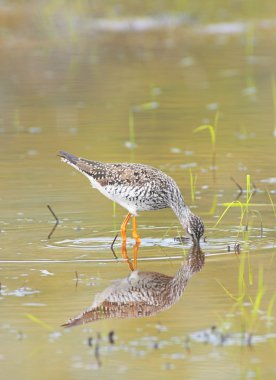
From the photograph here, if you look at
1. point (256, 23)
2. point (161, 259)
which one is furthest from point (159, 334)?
point (256, 23)

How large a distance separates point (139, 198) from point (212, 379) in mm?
3653

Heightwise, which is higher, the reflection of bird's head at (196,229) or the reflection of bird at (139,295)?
the reflection of bird's head at (196,229)

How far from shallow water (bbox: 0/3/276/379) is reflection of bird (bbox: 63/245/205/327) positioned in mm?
90

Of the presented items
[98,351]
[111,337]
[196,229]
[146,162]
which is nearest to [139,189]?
[196,229]

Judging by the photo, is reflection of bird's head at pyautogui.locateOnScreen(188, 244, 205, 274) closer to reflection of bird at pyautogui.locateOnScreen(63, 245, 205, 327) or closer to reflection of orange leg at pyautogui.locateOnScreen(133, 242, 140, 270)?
reflection of bird at pyautogui.locateOnScreen(63, 245, 205, 327)

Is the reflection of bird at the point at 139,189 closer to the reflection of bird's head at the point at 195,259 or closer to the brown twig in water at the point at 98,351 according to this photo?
the reflection of bird's head at the point at 195,259

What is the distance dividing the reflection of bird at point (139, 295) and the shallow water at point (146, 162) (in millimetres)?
90

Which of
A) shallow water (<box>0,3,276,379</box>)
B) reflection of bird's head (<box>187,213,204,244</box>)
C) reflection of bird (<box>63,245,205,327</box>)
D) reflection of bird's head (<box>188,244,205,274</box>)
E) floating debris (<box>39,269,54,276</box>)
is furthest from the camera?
reflection of bird's head (<box>187,213,204,244</box>)

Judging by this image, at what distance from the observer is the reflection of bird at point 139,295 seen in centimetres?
714

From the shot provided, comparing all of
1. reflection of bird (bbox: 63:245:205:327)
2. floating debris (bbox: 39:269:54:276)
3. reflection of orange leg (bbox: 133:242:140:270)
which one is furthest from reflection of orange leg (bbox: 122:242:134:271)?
floating debris (bbox: 39:269:54:276)

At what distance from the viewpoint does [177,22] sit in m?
22.9

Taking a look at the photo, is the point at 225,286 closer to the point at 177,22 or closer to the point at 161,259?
the point at 161,259

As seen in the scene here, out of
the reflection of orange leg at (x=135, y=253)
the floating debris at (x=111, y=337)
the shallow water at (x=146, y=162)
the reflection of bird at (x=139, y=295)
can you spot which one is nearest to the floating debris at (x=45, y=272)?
the shallow water at (x=146, y=162)

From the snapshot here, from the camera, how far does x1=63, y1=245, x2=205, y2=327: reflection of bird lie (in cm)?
714
